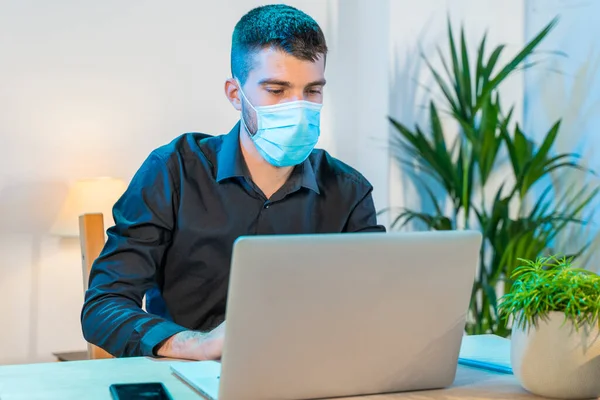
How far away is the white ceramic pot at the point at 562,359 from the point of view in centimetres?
117

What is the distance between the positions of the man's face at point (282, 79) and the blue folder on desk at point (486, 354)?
642 mm

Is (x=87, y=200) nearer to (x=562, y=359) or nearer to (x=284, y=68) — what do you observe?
(x=284, y=68)

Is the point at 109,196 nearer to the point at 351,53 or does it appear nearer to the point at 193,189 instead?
the point at 351,53

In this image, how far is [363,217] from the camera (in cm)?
212

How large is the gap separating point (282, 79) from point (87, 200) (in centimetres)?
209

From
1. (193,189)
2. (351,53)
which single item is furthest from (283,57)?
(351,53)

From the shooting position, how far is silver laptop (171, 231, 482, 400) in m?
1.06

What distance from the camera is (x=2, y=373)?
135 centimetres

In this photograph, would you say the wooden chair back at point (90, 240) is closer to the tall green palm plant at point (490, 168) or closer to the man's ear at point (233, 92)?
the man's ear at point (233, 92)

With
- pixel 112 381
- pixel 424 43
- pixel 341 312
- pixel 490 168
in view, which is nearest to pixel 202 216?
pixel 112 381

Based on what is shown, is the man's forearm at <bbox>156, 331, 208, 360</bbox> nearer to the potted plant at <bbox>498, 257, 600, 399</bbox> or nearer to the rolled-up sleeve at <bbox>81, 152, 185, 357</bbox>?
the rolled-up sleeve at <bbox>81, 152, 185, 357</bbox>

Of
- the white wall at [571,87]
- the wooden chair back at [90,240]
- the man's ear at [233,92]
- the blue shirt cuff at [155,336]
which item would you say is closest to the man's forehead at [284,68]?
the man's ear at [233,92]

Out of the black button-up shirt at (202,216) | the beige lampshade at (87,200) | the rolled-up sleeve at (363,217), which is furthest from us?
the beige lampshade at (87,200)

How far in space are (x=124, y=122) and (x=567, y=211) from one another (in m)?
2.13
